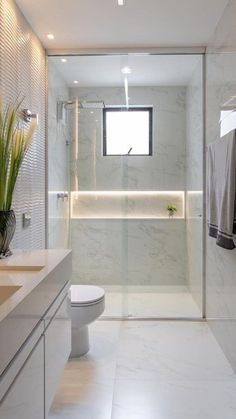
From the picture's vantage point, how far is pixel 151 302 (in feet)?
12.3

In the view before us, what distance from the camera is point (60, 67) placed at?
3.39m

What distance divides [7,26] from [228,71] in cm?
143

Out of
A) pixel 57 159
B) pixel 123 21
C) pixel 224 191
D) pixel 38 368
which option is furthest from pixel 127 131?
pixel 38 368

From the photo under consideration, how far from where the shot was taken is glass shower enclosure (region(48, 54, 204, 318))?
3.77 m

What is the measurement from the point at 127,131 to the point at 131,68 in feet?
2.54

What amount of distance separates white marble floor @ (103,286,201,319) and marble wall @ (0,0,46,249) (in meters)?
1.10

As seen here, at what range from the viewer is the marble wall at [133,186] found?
3.96m

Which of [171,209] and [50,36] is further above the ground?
[50,36]

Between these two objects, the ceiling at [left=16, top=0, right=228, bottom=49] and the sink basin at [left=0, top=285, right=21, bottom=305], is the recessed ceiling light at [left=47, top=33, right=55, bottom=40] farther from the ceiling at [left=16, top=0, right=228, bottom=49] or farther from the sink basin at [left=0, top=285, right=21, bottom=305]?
the sink basin at [left=0, top=285, right=21, bottom=305]

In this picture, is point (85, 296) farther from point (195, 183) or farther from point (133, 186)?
point (133, 186)

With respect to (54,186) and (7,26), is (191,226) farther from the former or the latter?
(7,26)

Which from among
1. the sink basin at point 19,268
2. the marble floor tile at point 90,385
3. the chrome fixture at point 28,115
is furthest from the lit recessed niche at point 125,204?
the sink basin at point 19,268

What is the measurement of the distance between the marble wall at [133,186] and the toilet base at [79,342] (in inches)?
53.1

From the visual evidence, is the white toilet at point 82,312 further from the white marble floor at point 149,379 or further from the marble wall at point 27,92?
the marble wall at point 27,92
